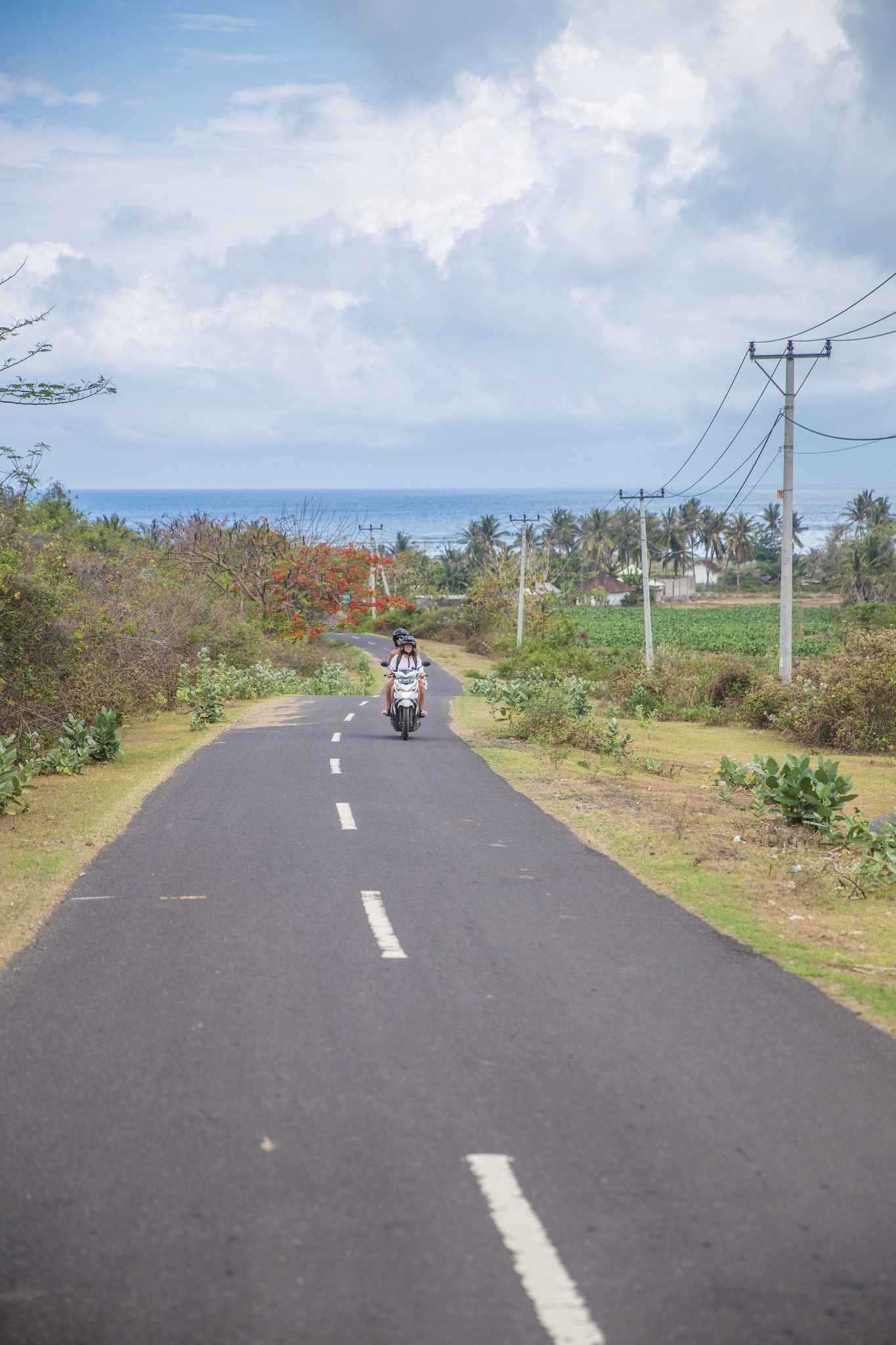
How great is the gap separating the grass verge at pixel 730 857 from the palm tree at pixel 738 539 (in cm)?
13251

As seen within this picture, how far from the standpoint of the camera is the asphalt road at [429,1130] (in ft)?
10.8

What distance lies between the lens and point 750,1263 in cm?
350

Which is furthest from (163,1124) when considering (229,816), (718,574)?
(718,574)

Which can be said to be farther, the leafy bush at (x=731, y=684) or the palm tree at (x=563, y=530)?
the palm tree at (x=563, y=530)

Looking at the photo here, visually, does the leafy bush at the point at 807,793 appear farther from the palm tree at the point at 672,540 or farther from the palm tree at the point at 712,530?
the palm tree at the point at 712,530

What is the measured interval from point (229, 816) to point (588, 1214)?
8.61 m

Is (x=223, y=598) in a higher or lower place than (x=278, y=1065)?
higher

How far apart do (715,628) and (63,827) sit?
81191mm

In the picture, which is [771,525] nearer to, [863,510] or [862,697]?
[863,510]

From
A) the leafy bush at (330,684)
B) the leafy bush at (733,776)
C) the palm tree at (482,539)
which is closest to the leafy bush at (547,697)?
the leafy bush at (733,776)

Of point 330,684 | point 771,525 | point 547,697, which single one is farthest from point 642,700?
point 771,525

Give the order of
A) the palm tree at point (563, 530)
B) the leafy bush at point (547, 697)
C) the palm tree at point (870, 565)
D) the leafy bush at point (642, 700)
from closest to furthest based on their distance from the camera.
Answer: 1. the leafy bush at point (547, 697)
2. the leafy bush at point (642, 700)
3. the palm tree at point (870, 565)
4. the palm tree at point (563, 530)

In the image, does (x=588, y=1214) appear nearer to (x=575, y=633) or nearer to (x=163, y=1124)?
(x=163, y=1124)

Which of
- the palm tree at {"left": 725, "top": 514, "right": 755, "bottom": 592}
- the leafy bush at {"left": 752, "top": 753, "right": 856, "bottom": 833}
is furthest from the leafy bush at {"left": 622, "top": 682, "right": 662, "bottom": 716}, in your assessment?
the palm tree at {"left": 725, "top": 514, "right": 755, "bottom": 592}
